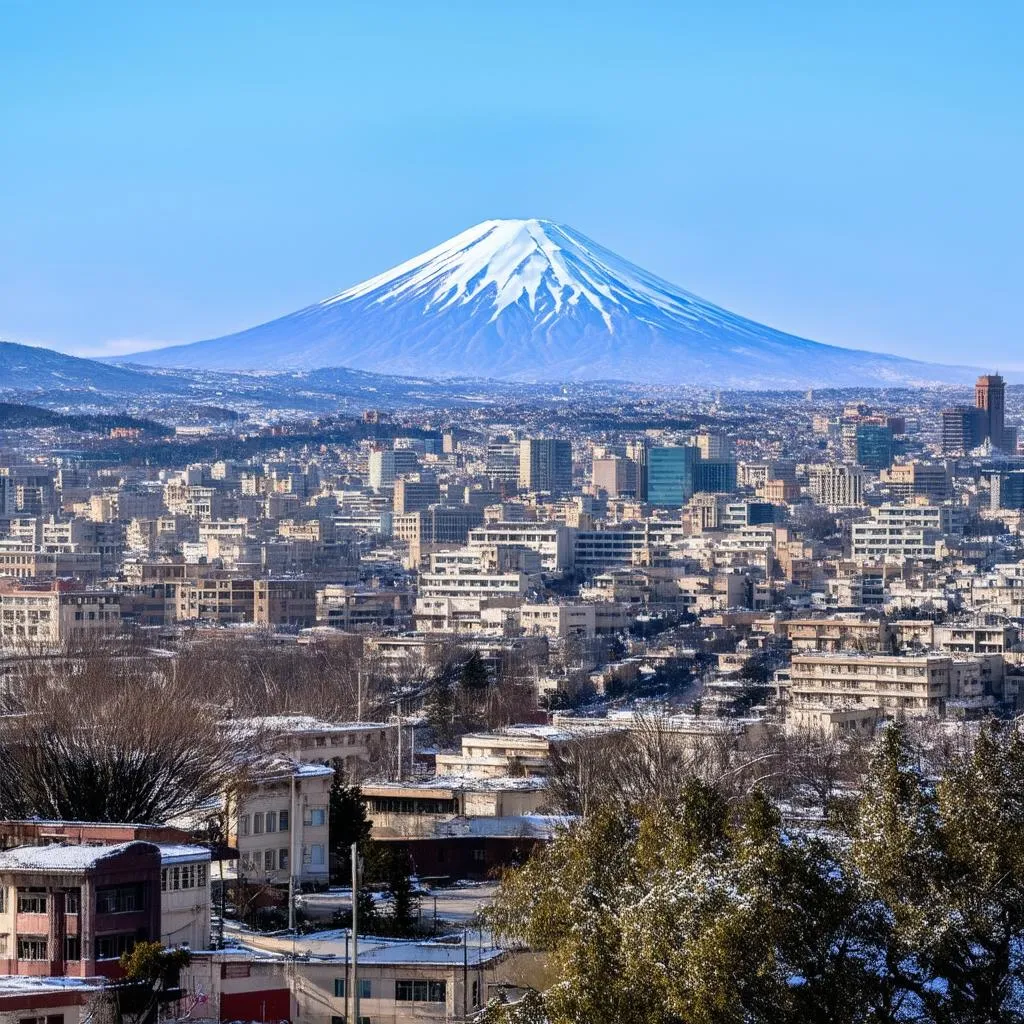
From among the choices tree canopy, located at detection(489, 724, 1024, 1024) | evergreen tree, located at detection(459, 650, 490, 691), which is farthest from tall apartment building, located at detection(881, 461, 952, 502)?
tree canopy, located at detection(489, 724, 1024, 1024)

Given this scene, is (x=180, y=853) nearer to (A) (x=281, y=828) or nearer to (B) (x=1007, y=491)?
(A) (x=281, y=828)

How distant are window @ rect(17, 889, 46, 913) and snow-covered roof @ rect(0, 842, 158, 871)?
18cm

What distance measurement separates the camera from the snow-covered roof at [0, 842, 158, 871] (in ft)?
88.3

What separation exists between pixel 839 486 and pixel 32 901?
491 ft

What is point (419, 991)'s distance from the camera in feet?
87.4

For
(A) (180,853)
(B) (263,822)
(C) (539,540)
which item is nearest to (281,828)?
(B) (263,822)

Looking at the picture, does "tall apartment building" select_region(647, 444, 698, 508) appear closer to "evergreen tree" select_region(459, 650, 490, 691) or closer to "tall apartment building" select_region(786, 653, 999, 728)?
"evergreen tree" select_region(459, 650, 490, 691)

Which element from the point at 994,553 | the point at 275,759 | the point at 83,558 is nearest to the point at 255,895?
the point at 275,759

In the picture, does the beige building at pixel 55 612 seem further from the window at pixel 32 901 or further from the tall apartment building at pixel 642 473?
the tall apartment building at pixel 642 473

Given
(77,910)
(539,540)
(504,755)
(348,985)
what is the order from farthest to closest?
(539,540) < (504,755) < (77,910) < (348,985)

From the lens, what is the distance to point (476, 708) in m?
59.6

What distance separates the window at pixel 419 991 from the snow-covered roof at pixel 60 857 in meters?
2.29

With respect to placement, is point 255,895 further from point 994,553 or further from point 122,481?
point 122,481

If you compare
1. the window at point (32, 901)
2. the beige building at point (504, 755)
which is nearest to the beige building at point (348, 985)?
the window at point (32, 901)
